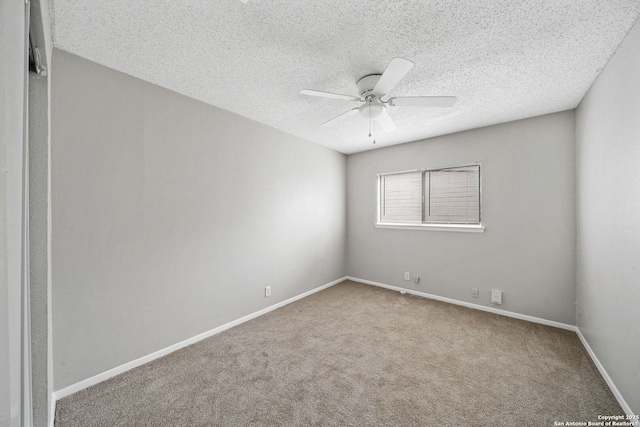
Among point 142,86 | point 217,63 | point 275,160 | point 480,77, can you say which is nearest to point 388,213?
point 275,160

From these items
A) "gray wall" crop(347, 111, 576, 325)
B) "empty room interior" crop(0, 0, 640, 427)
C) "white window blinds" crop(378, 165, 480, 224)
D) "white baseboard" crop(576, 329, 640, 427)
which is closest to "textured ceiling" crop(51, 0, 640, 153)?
"empty room interior" crop(0, 0, 640, 427)

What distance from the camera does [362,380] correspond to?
192 centimetres

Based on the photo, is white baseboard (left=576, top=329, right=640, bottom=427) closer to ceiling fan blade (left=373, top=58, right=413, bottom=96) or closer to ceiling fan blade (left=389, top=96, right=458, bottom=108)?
ceiling fan blade (left=389, top=96, right=458, bottom=108)

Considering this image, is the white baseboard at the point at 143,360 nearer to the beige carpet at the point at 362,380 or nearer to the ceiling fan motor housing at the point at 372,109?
the beige carpet at the point at 362,380

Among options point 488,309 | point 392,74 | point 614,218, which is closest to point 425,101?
point 392,74

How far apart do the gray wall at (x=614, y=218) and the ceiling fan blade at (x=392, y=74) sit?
129 cm

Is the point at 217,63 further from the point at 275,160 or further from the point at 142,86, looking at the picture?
the point at 275,160

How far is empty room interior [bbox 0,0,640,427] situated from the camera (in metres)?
1.42

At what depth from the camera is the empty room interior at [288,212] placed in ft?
4.64

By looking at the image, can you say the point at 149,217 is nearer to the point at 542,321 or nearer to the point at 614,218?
the point at 614,218

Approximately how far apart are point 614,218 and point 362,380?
2107mm

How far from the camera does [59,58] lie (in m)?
1.73

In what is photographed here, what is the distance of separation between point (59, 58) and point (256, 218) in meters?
1.98

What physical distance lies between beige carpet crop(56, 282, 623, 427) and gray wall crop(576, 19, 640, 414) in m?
0.29
